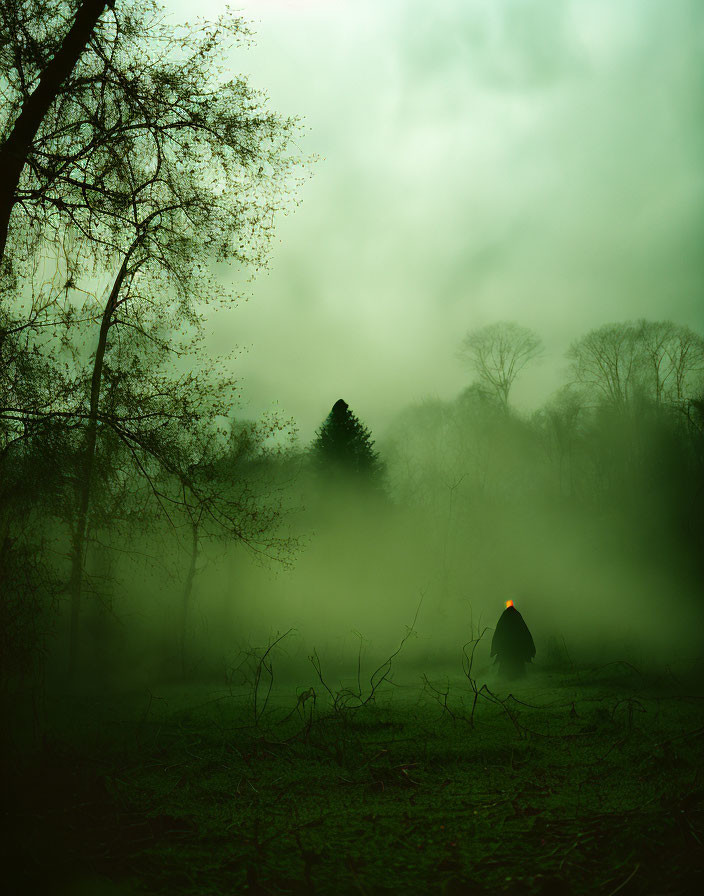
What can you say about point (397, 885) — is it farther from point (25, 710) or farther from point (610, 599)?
point (610, 599)

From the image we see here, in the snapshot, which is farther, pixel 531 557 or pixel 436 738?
pixel 531 557

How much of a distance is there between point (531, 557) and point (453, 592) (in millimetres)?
5964

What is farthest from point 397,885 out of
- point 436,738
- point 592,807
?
point 436,738

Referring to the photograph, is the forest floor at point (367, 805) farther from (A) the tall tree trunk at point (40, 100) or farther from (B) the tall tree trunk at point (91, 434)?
(A) the tall tree trunk at point (40, 100)

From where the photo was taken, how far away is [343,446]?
91.8ft

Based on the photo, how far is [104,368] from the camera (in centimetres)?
720

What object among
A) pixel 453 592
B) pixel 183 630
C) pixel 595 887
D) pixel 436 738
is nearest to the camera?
pixel 595 887

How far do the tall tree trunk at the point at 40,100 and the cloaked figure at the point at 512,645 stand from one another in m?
11.0

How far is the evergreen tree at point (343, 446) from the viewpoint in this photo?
2784 centimetres

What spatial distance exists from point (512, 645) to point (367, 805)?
912 cm

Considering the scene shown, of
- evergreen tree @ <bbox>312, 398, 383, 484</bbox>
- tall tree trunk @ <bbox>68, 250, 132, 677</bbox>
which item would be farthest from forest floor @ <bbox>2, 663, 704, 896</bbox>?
evergreen tree @ <bbox>312, 398, 383, 484</bbox>

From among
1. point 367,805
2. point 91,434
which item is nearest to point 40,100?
point 91,434

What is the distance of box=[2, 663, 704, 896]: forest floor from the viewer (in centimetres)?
257

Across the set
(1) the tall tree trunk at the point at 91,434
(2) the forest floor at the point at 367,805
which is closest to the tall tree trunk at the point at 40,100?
(1) the tall tree trunk at the point at 91,434
